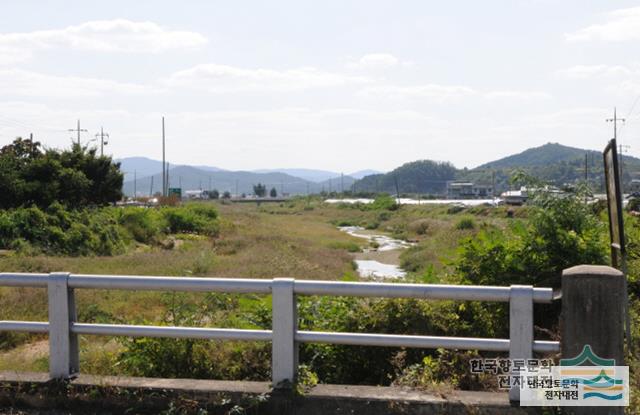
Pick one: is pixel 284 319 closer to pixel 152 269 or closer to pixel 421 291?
pixel 421 291

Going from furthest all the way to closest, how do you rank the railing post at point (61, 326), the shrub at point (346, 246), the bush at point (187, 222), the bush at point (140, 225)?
the bush at point (187, 222)
the shrub at point (346, 246)
the bush at point (140, 225)
the railing post at point (61, 326)

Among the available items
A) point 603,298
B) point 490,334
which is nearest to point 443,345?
point 603,298

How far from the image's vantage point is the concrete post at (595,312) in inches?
184

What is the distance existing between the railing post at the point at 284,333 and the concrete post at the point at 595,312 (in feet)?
6.60

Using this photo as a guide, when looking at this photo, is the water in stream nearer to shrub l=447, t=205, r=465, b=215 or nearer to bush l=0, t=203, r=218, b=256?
bush l=0, t=203, r=218, b=256

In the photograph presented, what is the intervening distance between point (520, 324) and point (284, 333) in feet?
5.79

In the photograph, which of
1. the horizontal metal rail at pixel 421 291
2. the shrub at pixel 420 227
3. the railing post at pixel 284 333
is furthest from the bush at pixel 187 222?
the horizontal metal rail at pixel 421 291

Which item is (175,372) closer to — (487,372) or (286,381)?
(286,381)

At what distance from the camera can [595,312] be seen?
4.69 metres

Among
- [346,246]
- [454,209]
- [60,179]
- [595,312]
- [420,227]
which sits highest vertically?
[60,179]

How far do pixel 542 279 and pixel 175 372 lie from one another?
441cm

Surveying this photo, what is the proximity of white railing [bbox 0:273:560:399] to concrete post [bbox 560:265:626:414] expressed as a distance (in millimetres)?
159

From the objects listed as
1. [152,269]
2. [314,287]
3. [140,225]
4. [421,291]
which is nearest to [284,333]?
[314,287]

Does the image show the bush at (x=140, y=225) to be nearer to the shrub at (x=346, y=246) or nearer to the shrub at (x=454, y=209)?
the shrub at (x=346, y=246)
